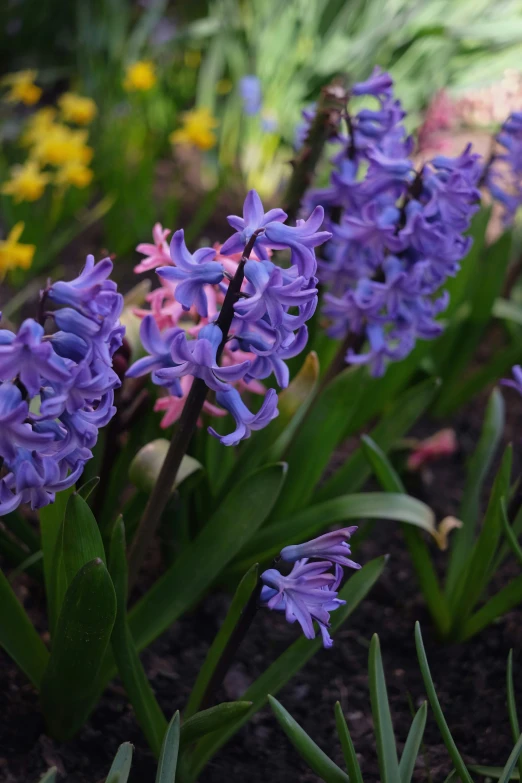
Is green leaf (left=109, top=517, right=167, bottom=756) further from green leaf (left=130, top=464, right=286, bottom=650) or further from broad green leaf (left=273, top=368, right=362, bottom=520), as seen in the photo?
broad green leaf (left=273, top=368, right=362, bottom=520)

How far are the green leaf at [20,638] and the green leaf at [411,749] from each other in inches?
24.8

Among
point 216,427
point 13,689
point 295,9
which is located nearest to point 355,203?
point 216,427

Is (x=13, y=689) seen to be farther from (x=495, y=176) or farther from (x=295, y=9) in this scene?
(x=295, y=9)

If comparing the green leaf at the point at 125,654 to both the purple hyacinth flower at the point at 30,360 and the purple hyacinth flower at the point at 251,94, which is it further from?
the purple hyacinth flower at the point at 251,94

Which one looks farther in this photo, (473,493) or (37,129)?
(37,129)

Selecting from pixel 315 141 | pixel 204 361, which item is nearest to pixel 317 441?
pixel 315 141

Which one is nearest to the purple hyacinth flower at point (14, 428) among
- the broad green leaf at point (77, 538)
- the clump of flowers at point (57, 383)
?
the clump of flowers at point (57, 383)

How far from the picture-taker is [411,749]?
1219 millimetres

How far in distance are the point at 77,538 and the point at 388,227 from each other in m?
0.82

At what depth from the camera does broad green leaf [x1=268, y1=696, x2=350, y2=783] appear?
1138 mm

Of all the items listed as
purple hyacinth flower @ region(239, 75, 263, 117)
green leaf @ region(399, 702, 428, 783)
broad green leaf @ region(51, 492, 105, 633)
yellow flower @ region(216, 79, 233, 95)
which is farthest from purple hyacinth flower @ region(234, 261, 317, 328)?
yellow flower @ region(216, 79, 233, 95)

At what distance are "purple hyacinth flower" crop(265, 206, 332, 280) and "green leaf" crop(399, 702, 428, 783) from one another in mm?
719

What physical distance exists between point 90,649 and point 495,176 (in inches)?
68.5

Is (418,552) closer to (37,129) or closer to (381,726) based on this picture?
(381,726)
